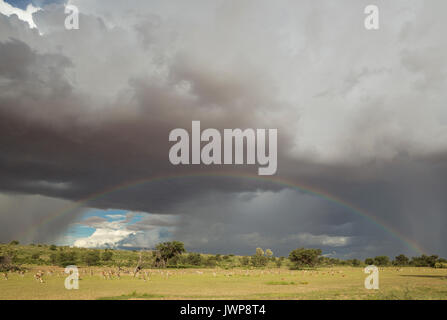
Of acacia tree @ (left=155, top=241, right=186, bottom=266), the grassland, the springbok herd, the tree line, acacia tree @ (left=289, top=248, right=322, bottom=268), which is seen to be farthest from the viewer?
acacia tree @ (left=289, top=248, right=322, bottom=268)

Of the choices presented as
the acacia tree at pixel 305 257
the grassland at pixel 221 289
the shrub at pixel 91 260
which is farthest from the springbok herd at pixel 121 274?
the acacia tree at pixel 305 257

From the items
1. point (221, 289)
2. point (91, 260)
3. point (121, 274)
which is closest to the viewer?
point (221, 289)

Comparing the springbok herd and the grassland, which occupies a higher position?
the grassland

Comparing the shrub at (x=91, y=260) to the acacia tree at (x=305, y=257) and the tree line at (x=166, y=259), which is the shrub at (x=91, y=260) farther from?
the acacia tree at (x=305, y=257)

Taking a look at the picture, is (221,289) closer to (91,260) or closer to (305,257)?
(91,260)

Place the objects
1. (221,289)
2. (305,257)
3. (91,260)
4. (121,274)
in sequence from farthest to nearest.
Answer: (305,257)
(91,260)
(121,274)
(221,289)

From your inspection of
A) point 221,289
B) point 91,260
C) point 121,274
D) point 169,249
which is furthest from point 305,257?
point 221,289

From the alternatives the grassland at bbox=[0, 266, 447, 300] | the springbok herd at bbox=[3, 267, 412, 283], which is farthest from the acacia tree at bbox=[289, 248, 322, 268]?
the grassland at bbox=[0, 266, 447, 300]

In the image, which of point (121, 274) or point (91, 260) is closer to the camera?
point (121, 274)

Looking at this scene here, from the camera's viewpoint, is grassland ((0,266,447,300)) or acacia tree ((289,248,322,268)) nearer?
grassland ((0,266,447,300))

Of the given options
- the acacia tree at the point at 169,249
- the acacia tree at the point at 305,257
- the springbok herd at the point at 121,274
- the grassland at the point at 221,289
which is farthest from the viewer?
the acacia tree at the point at 305,257

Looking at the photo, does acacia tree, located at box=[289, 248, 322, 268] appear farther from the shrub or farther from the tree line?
the shrub
